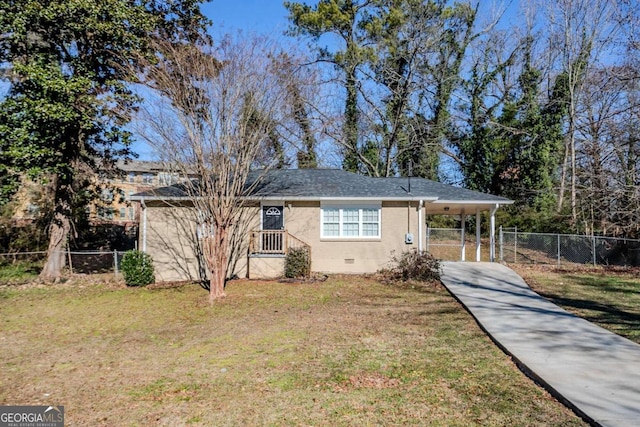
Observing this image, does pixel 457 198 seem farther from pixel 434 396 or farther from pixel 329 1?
pixel 329 1

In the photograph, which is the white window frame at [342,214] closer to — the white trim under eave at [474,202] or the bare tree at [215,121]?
the white trim under eave at [474,202]

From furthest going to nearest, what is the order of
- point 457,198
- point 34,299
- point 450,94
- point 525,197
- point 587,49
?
1. point 450,94
2. point 525,197
3. point 587,49
4. point 457,198
5. point 34,299

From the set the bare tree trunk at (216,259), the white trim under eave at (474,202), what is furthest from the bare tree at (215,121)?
the white trim under eave at (474,202)

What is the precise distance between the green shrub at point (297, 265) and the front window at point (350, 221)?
146 centimetres

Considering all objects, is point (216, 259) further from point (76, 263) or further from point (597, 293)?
point (597, 293)

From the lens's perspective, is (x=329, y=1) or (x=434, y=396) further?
(x=329, y=1)

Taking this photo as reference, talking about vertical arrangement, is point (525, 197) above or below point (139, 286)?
above

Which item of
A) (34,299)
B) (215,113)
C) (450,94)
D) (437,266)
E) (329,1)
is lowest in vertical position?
(34,299)

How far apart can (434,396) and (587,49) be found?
23.4m

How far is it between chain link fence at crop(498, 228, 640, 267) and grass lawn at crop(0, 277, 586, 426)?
29.1ft

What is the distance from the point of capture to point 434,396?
4527mm

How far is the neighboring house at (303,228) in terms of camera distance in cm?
1376

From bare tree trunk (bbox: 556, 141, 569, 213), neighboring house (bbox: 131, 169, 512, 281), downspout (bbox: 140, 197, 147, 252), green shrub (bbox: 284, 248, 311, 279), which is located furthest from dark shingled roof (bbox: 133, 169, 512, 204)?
bare tree trunk (bbox: 556, 141, 569, 213)

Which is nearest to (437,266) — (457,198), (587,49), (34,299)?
(457,198)
